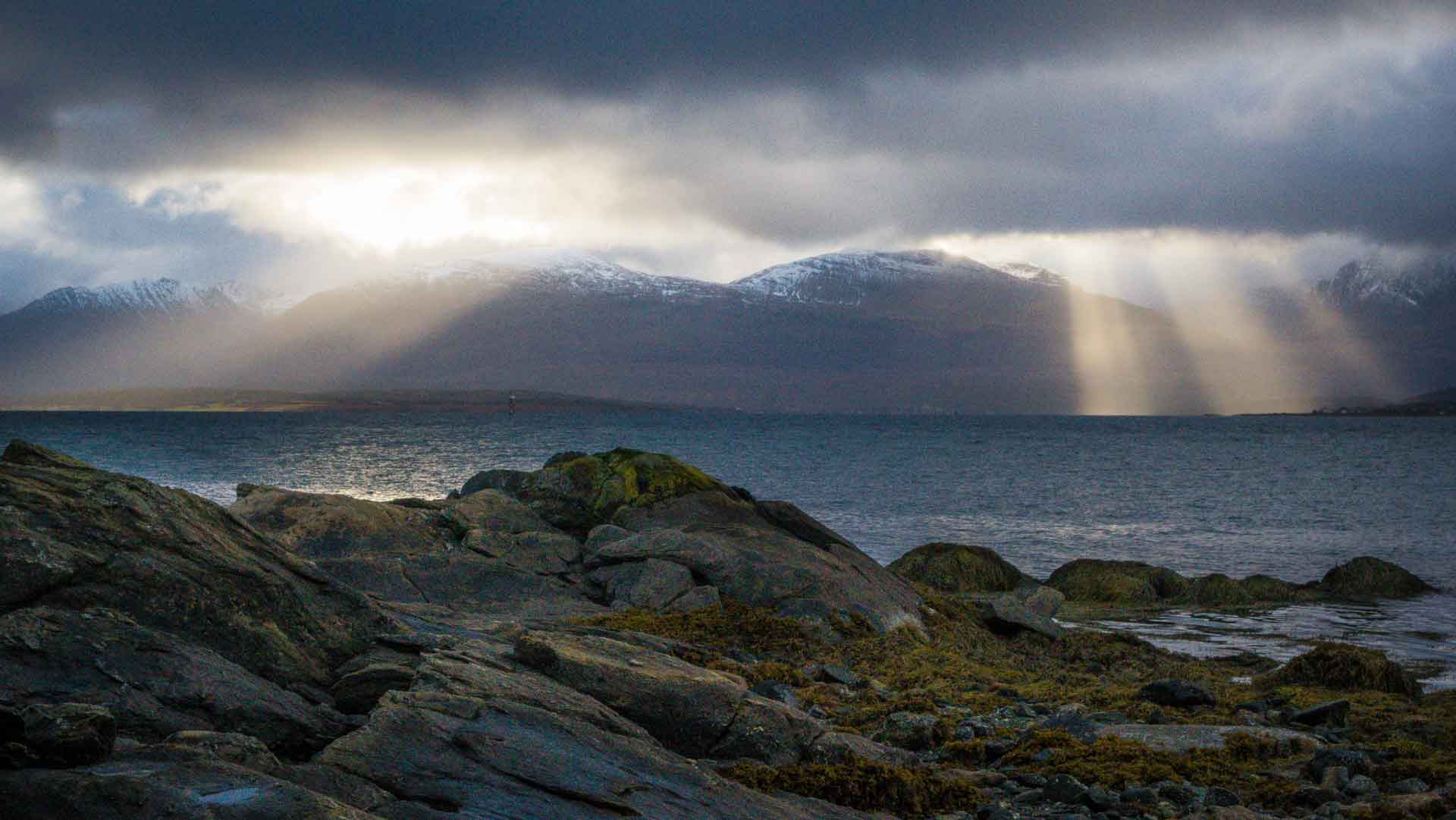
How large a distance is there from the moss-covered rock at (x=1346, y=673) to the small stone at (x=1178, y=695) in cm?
430

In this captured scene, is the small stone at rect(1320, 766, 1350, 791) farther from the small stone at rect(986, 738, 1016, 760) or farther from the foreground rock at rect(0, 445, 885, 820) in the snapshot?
the foreground rock at rect(0, 445, 885, 820)

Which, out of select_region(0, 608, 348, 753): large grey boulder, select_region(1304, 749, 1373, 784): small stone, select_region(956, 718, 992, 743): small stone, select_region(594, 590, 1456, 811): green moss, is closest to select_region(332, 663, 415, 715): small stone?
select_region(0, 608, 348, 753): large grey boulder

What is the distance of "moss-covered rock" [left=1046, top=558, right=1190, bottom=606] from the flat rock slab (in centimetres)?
2100

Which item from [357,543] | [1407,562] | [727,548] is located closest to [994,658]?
[727,548]

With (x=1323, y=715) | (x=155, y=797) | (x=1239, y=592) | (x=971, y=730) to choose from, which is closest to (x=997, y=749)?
(x=971, y=730)

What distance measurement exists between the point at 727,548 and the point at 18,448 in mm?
15506

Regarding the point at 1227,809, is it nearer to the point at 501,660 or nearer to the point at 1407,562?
the point at 501,660

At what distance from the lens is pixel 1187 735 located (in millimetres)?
15156

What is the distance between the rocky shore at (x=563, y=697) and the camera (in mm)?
7953

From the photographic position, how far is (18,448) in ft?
39.4

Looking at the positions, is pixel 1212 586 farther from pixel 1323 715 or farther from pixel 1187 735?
pixel 1187 735

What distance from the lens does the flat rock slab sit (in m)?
14.7

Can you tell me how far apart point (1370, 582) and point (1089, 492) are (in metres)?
46.8

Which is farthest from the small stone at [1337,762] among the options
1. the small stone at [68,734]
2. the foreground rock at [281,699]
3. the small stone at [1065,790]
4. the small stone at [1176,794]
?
the small stone at [68,734]
